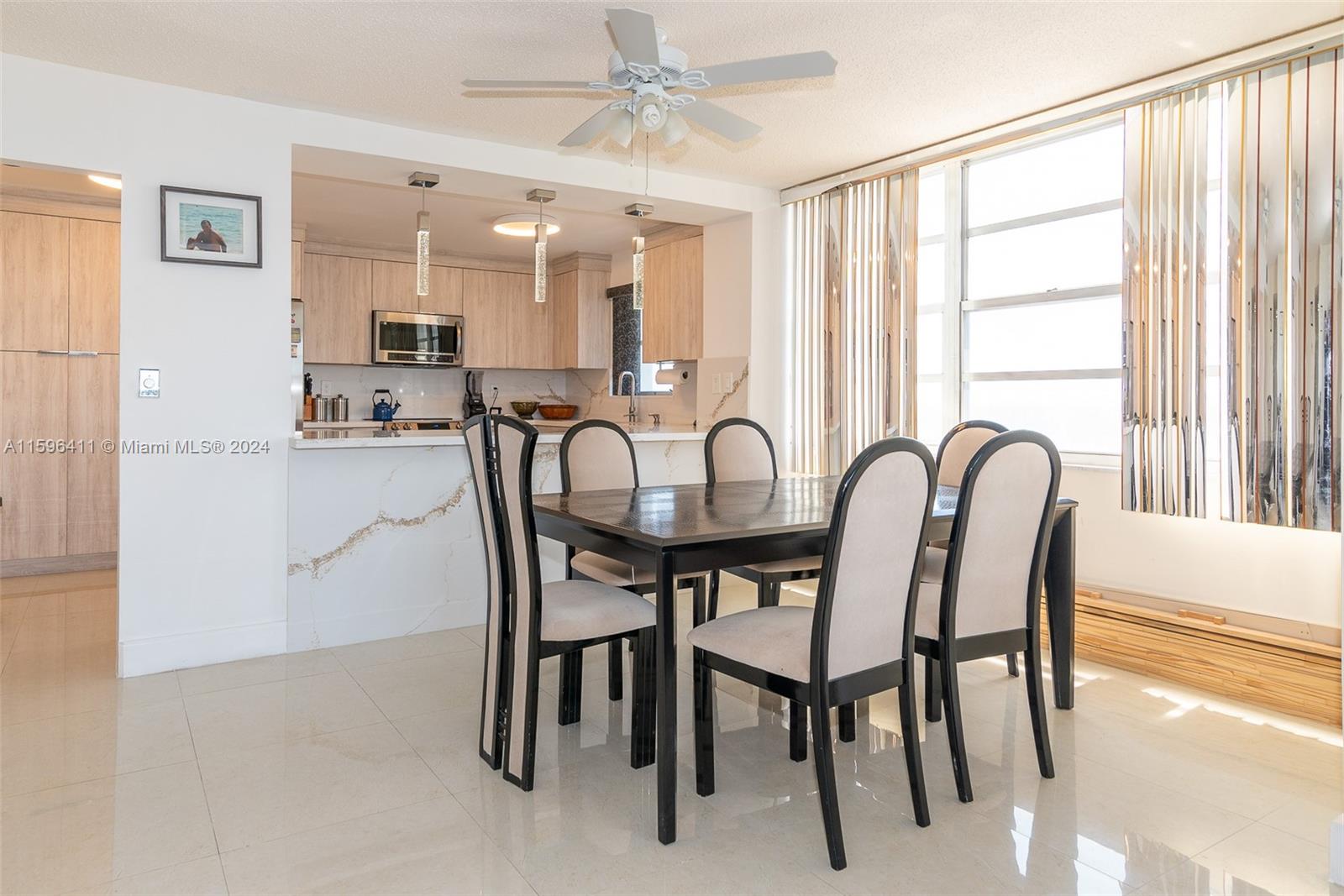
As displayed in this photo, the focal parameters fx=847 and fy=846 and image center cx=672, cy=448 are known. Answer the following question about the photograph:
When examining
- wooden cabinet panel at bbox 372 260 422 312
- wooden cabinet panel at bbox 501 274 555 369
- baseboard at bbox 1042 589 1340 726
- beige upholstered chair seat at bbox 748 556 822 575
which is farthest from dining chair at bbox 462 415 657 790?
wooden cabinet panel at bbox 501 274 555 369

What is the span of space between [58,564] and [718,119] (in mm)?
4862

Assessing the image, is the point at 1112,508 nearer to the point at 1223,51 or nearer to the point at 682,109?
the point at 1223,51

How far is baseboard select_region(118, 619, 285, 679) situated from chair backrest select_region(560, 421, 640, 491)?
1.44m

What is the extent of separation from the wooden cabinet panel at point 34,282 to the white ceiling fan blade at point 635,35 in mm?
4383

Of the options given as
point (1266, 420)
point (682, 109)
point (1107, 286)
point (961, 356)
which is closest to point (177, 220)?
point (682, 109)

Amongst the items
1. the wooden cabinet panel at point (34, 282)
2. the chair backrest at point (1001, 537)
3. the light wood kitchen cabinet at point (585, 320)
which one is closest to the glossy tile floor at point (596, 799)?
the chair backrest at point (1001, 537)

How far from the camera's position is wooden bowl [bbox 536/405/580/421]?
24.5 feet

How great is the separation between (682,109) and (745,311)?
2406mm

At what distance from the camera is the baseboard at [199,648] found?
3.38 metres

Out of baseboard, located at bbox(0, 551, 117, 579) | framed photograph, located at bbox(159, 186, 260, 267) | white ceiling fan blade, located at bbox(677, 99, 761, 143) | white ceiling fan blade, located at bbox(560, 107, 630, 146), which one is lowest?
baseboard, located at bbox(0, 551, 117, 579)

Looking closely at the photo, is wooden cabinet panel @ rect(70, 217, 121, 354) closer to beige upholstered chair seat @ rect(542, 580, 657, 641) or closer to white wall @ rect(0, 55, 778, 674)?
white wall @ rect(0, 55, 778, 674)

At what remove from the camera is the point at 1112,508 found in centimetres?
362

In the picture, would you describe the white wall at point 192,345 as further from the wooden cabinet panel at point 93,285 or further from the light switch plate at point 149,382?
the wooden cabinet panel at point 93,285

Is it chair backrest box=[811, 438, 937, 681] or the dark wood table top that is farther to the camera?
the dark wood table top
